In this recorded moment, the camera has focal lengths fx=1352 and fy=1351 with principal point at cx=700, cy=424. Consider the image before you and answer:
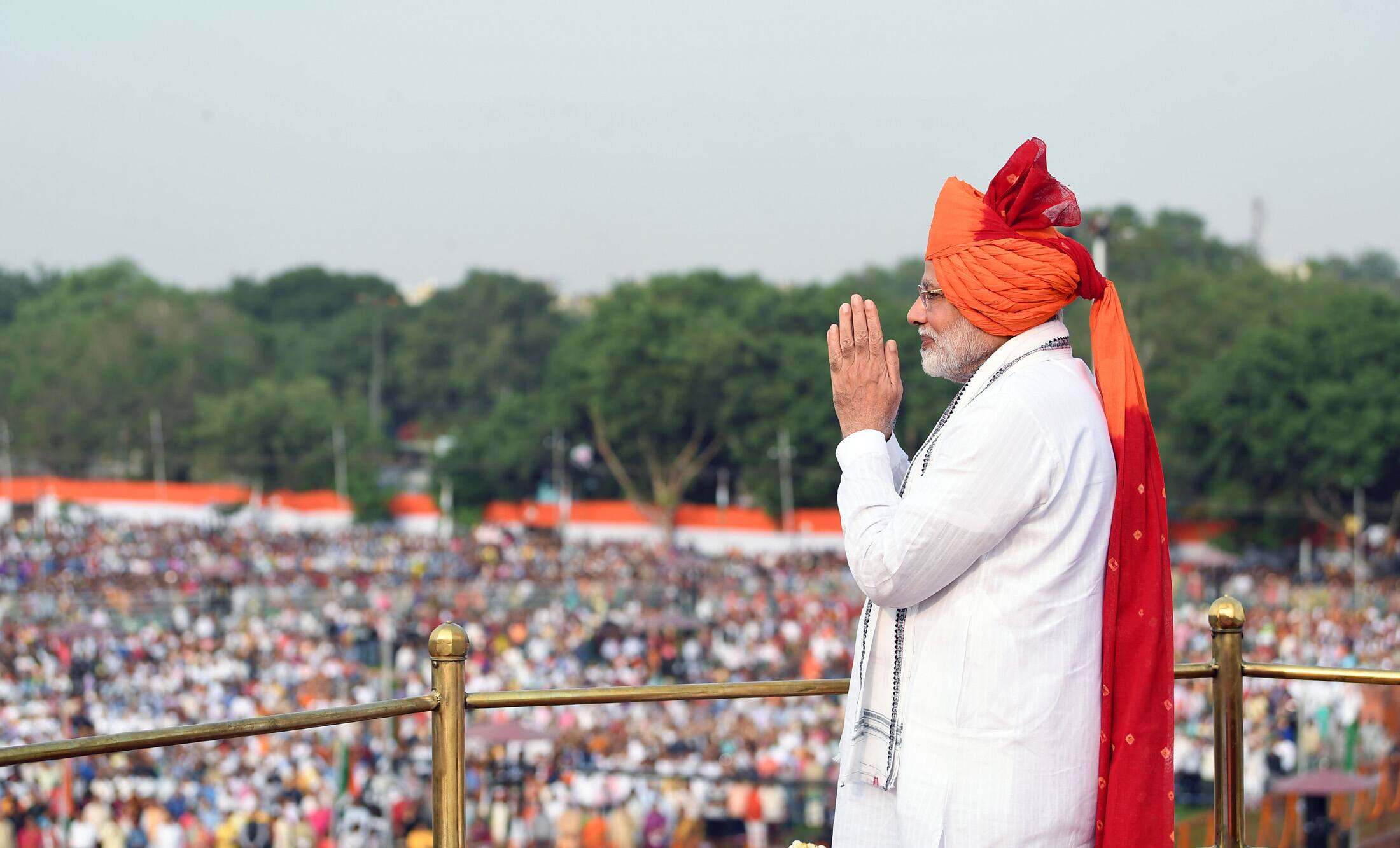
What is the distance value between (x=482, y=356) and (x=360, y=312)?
9.23 meters

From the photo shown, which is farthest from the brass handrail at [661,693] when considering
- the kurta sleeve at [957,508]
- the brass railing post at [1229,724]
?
the brass railing post at [1229,724]

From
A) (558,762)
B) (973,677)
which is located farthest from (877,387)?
(558,762)

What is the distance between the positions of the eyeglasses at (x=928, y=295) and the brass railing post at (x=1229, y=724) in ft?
3.66

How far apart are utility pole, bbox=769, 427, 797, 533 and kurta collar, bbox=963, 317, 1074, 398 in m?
37.7

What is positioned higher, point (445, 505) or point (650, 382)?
point (650, 382)

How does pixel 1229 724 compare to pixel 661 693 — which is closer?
pixel 661 693

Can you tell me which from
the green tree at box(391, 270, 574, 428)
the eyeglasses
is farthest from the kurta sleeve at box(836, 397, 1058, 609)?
the green tree at box(391, 270, 574, 428)

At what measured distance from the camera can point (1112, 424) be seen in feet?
6.81

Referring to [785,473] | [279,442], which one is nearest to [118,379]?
[279,442]

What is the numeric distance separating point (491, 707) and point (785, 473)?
3775 centimetres

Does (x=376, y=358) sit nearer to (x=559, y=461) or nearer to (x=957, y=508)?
(x=559, y=461)

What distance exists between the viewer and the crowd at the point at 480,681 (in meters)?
9.98

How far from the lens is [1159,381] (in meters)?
39.8

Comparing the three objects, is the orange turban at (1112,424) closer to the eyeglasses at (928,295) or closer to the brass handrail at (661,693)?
the eyeglasses at (928,295)
